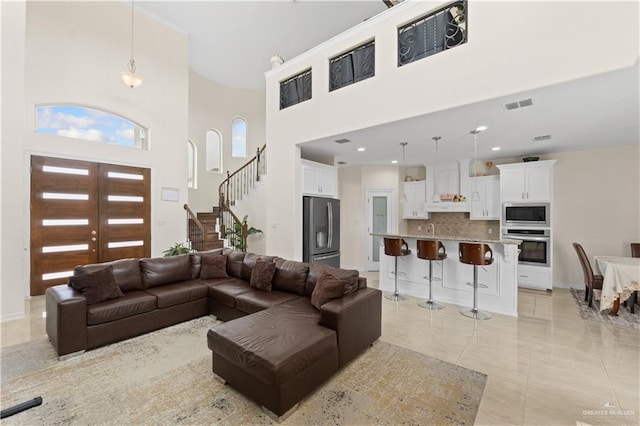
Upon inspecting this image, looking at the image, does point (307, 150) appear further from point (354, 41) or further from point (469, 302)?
point (469, 302)

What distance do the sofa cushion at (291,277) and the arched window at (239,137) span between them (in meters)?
7.73

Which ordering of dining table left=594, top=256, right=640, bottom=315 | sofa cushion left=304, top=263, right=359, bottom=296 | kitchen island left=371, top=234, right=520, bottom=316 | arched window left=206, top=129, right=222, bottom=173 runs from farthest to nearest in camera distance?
arched window left=206, top=129, right=222, bottom=173, kitchen island left=371, top=234, right=520, bottom=316, dining table left=594, top=256, right=640, bottom=315, sofa cushion left=304, top=263, right=359, bottom=296

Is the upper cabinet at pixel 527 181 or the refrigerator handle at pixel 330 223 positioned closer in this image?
the upper cabinet at pixel 527 181

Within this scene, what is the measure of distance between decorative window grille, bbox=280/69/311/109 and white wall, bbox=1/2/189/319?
2.80m

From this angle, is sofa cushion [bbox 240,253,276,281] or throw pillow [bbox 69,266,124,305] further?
sofa cushion [bbox 240,253,276,281]

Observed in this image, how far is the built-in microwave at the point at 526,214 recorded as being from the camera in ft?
18.0

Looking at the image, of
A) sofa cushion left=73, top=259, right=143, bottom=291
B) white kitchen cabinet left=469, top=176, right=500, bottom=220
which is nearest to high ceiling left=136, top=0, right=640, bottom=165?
white kitchen cabinet left=469, top=176, right=500, bottom=220

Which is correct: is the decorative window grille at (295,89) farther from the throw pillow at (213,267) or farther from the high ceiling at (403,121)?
the throw pillow at (213,267)

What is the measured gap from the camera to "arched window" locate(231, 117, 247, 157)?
10.5 meters

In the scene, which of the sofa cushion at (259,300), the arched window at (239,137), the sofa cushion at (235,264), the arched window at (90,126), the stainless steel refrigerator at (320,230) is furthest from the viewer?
the arched window at (239,137)

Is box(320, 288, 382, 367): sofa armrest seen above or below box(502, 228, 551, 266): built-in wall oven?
below

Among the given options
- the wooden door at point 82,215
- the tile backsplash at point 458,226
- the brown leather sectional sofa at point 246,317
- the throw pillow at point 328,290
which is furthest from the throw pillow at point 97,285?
the tile backsplash at point 458,226

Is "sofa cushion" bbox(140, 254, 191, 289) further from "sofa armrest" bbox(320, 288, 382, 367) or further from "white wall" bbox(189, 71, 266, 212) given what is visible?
"white wall" bbox(189, 71, 266, 212)

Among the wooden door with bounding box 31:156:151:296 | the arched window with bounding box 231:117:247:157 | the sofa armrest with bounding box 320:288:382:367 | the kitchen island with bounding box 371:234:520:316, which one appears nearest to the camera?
the sofa armrest with bounding box 320:288:382:367
